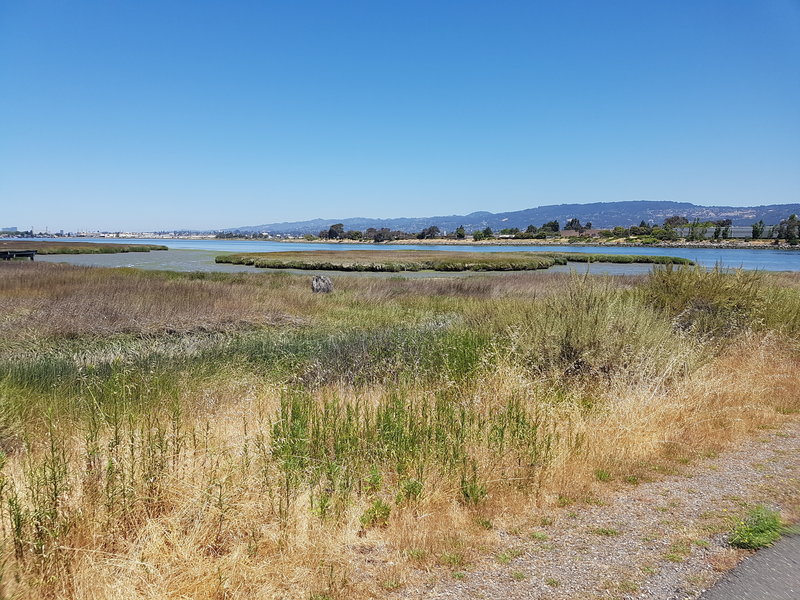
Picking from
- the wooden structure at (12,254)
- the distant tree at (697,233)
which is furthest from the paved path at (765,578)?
the distant tree at (697,233)

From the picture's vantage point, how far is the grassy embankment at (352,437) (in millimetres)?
3418

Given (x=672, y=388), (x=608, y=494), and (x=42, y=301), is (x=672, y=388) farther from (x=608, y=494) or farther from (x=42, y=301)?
(x=42, y=301)

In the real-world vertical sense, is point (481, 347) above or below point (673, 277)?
below

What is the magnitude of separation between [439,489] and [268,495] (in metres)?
1.46

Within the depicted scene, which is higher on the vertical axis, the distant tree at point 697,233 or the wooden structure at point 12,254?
the distant tree at point 697,233

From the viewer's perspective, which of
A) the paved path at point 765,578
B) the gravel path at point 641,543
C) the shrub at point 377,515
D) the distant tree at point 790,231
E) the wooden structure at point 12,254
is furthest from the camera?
the distant tree at point 790,231

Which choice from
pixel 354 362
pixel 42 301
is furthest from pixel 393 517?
pixel 42 301

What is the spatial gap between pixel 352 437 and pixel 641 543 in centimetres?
294

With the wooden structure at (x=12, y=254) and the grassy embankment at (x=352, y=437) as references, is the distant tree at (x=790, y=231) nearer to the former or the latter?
the grassy embankment at (x=352, y=437)

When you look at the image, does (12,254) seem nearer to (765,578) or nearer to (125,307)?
(125,307)

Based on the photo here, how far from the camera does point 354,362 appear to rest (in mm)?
10375

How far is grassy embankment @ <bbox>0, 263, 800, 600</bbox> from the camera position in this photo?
11.2ft

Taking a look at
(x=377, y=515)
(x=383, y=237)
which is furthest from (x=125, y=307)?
(x=383, y=237)

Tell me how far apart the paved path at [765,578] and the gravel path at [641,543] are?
0.25ft
